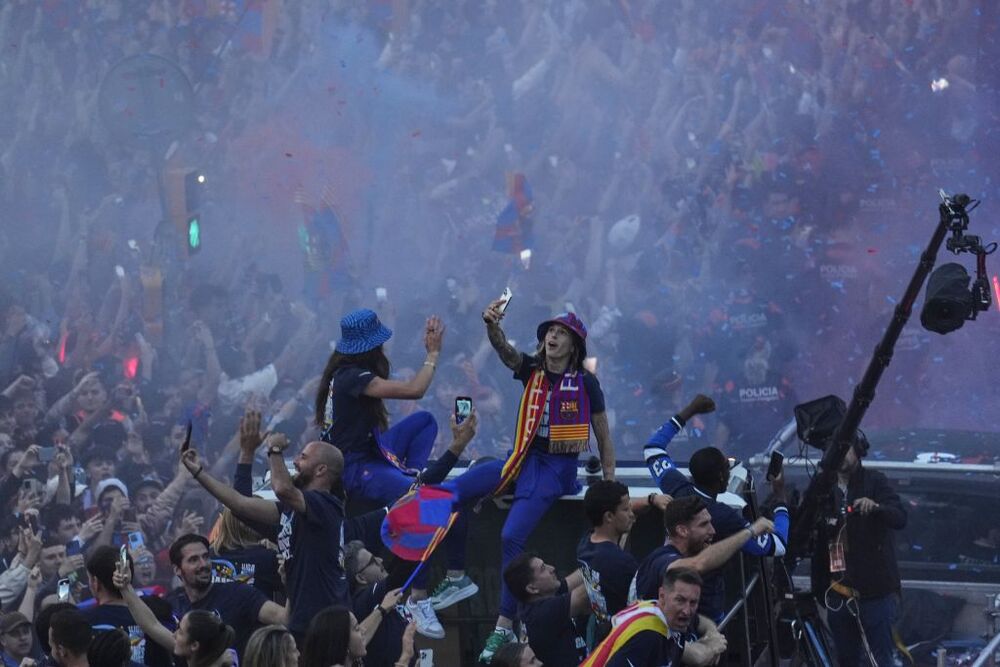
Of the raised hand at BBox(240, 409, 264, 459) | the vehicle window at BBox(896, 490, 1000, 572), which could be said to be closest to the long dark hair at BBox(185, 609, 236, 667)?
the raised hand at BBox(240, 409, 264, 459)

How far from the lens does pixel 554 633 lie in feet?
18.2

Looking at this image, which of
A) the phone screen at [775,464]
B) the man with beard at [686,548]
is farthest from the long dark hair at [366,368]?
the man with beard at [686,548]

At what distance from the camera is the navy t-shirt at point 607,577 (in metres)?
5.63

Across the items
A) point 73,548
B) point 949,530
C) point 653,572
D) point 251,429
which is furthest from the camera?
point 73,548

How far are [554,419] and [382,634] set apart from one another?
165 centimetres

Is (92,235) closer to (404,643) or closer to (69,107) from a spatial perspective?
(69,107)

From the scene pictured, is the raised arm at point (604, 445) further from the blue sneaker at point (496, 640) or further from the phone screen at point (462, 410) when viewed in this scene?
the blue sneaker at point (496, 640)

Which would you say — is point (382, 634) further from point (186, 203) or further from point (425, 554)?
point (186, 203)

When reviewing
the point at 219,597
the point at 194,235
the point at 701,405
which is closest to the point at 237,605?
the point at 219,597

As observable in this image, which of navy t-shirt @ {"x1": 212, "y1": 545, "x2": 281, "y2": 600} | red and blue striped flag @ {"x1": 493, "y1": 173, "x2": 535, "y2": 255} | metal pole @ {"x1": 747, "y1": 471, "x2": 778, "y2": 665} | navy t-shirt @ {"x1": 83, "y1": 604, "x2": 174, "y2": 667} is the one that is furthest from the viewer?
red and blue striped flag @ {"x1": 493, "y1": 173, "x2": 535, "y2": 255}

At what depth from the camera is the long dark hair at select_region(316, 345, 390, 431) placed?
7000mm

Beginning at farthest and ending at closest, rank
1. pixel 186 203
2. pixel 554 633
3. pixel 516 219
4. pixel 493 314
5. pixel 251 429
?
pixel 516 219, pixel 186 203, pixel 493 314, pixel 251 429, pixel 554 633

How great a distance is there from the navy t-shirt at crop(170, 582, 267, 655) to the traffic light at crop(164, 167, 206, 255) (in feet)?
36.4

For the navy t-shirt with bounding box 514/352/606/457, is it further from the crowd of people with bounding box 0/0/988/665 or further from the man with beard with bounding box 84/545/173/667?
the crowd of people with bounding box 0/0/988/665
